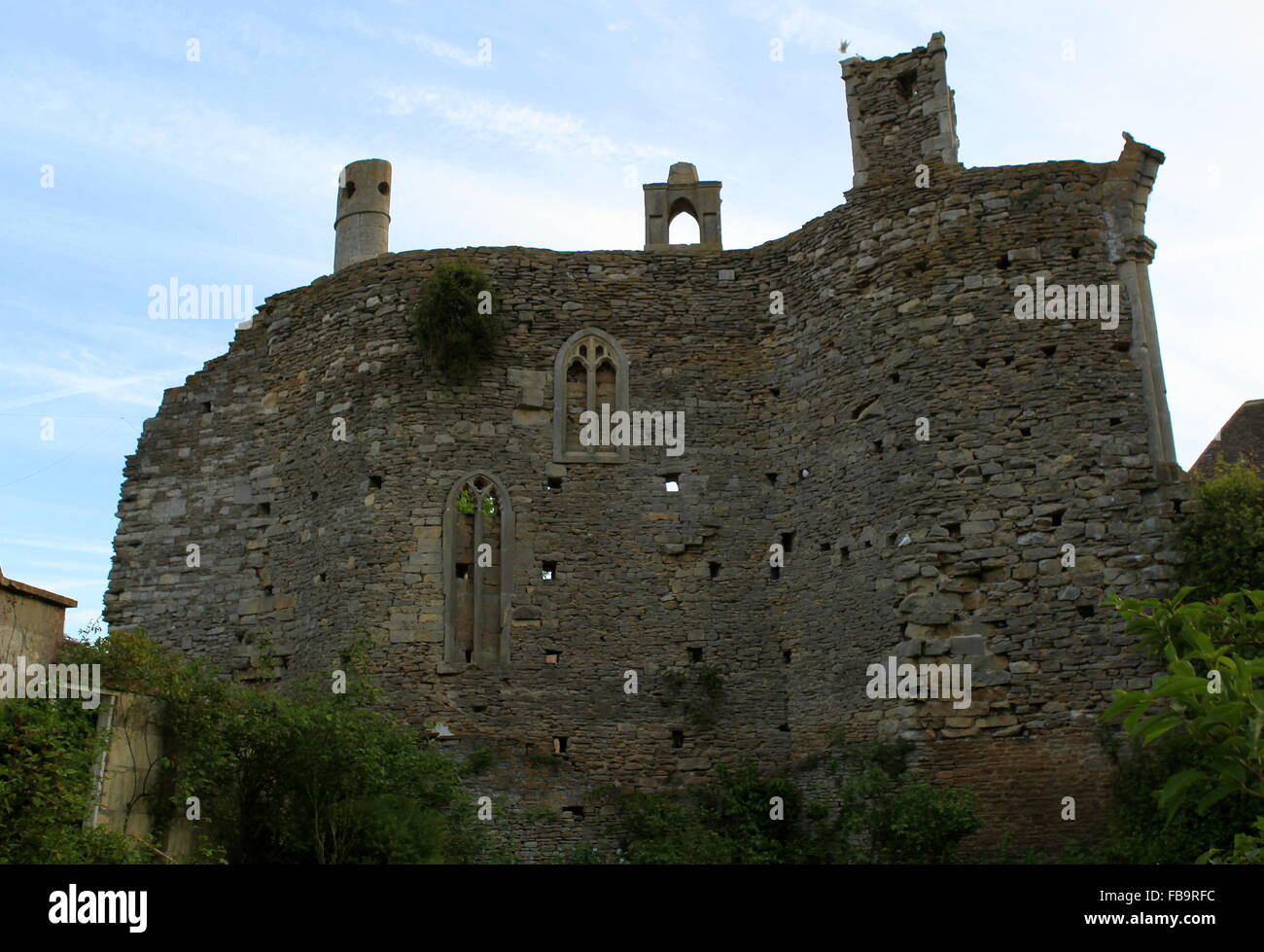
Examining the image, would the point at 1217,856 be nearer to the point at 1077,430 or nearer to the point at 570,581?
the point at 1077,430

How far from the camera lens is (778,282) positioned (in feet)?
66.6

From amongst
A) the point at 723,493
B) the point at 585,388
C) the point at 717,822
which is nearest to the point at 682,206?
the point at 585,388

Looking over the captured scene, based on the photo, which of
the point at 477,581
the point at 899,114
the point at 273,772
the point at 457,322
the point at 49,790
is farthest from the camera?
the point at 457,322

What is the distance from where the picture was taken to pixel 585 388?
65.7 ft

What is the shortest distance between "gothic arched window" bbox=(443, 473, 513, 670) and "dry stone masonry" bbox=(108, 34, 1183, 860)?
0.04 m

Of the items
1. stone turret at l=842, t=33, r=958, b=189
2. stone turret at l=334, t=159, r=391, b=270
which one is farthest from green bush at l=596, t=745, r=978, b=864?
stone turret at l=334, t=159, r=391, b=270

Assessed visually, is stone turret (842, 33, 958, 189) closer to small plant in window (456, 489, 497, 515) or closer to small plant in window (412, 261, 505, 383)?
small plant in window (412, 261, 505, 383)

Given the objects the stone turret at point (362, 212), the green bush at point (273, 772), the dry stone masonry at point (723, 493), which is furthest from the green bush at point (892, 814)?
the stone turret at point (362, 212)

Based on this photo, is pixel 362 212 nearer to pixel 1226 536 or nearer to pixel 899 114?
pixel 899 114

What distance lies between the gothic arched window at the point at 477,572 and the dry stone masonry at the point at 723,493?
4 centimetres

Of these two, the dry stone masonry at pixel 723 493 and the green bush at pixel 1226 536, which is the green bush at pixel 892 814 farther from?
the green bush at pixel 1226 536

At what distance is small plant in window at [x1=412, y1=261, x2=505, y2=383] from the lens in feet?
64.6

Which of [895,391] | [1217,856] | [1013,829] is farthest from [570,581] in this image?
[1217,856]

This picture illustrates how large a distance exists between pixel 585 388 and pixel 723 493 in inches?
99.7
